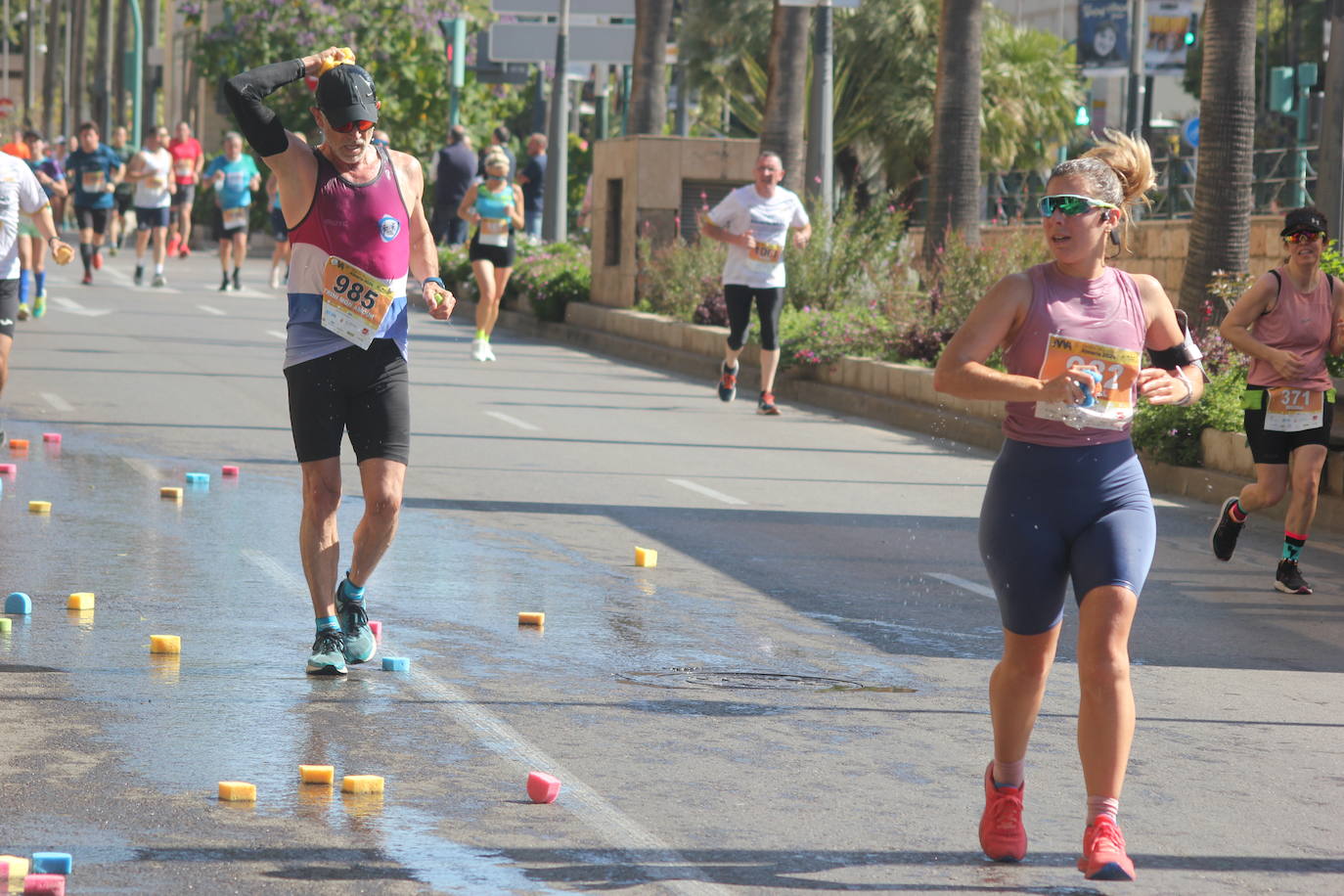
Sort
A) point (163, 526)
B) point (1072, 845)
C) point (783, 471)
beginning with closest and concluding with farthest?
1. point (1072, 845)
2. point (163, 526)
3. point (783, 471)

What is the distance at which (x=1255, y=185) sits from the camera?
2247 cm

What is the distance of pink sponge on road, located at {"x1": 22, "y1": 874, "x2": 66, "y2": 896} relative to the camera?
4.61 metres

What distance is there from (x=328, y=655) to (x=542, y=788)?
174 cm

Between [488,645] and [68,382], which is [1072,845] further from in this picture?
[68,382]

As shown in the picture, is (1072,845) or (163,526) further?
(163,526)

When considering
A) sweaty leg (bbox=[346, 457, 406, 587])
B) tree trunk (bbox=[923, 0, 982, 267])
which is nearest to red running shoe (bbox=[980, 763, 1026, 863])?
sweaty leg (bbox=[346, 457, 406, 587])

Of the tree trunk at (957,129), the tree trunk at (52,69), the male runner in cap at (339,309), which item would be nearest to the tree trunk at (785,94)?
the tree trunk at (957,129)

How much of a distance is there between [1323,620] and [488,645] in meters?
3.79

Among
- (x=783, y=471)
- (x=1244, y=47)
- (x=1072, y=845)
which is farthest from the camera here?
(x=1244, y=47)

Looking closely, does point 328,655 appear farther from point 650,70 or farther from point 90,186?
point 90,186

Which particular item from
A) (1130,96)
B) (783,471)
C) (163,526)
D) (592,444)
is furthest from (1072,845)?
(1130,96)

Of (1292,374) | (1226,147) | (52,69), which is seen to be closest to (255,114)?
(1292,374)

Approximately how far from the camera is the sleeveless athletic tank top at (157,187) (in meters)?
29.7

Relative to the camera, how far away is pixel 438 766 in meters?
6.03
